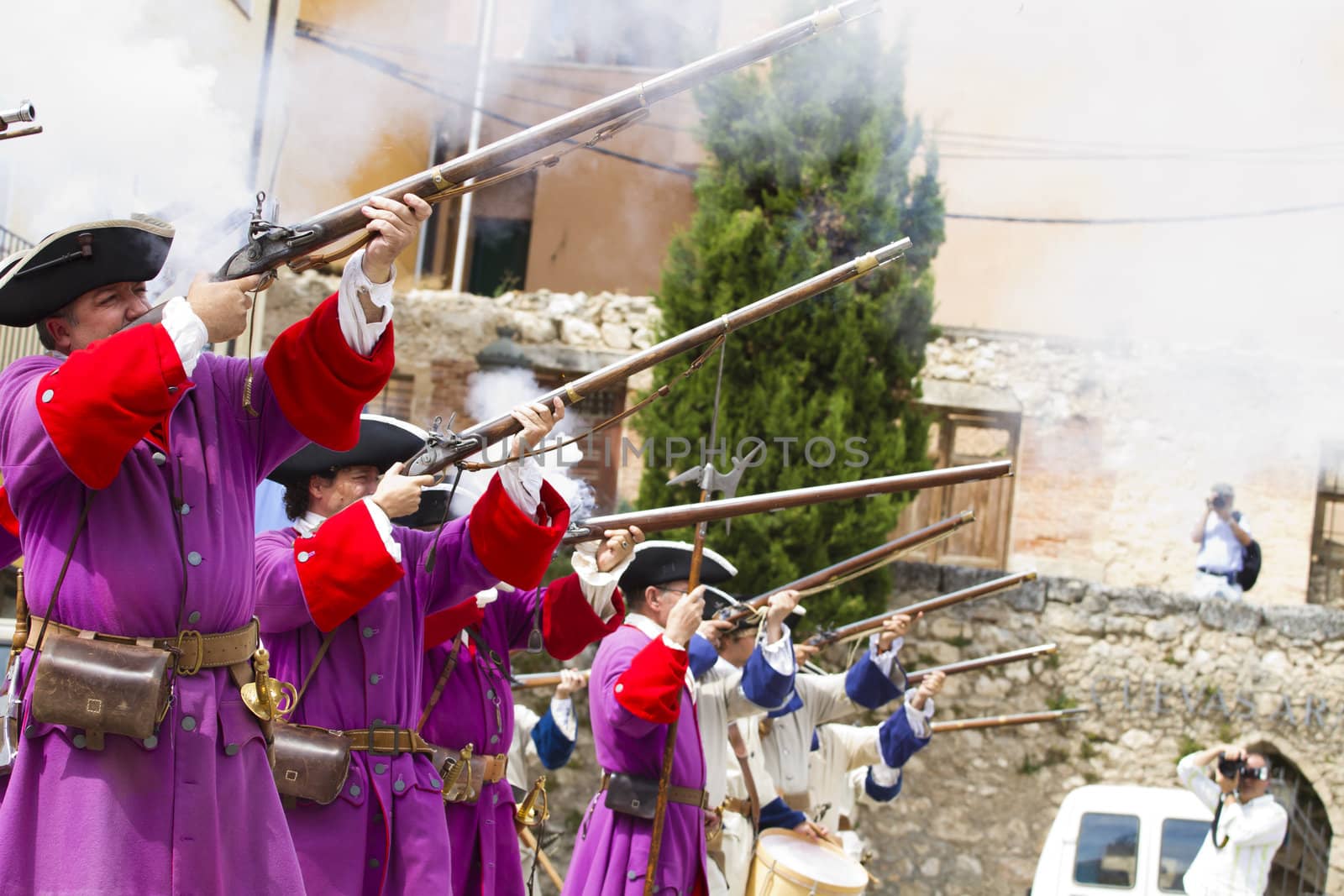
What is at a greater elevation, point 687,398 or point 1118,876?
point 687,398

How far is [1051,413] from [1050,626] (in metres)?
2.23

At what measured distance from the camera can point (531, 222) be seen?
14617 mm

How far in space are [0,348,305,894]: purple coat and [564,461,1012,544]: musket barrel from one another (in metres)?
1.95

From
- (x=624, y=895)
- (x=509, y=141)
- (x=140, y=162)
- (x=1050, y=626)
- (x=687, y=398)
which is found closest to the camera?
(x=509, y=141)

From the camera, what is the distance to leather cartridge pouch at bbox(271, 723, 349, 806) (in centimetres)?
352

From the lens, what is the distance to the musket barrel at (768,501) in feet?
15.3

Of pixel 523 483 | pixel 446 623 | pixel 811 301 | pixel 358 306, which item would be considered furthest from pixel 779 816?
pixel 358 306

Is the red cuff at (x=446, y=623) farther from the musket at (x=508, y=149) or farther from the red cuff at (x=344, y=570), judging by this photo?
the musket at (x=508, y=149)

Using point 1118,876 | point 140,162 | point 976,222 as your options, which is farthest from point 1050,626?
point 140,162

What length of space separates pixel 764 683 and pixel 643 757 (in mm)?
876

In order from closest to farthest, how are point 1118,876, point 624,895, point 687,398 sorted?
point 624,895 < point 1118,876 < point 687,398

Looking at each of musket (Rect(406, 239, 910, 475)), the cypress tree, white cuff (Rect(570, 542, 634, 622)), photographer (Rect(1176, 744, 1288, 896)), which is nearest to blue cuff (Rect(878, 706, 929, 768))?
photographer (Rect(1176, 744, 1288, 896))

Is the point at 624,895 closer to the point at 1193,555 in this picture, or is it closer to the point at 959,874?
the point at 959,874

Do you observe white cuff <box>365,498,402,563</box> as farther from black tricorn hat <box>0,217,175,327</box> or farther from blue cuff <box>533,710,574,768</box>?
blue cuff <box>533,710,574,768</box>
